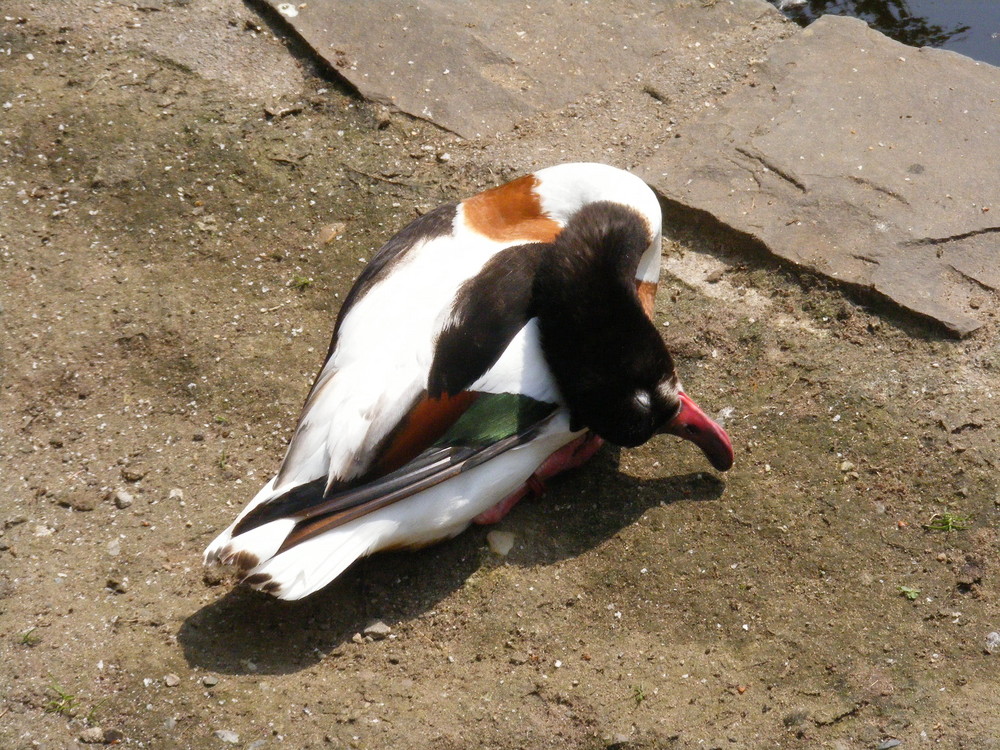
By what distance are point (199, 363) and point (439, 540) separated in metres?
1.19

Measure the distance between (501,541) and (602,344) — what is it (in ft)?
2.46

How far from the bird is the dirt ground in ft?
0.84

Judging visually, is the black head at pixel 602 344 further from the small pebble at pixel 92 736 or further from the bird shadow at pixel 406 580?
the small pebble at pixel 92 736

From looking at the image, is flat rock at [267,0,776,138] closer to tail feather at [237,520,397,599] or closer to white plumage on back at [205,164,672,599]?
white plumage on back at [205,164,672,599]

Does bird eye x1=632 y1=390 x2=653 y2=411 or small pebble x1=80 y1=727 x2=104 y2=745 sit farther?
bird eye x1=632 y1=390 x2=653 y2=411

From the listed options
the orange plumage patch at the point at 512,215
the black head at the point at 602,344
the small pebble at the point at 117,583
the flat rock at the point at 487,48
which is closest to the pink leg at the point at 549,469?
the black head at the point at 602,344

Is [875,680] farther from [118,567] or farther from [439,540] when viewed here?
[118,567]

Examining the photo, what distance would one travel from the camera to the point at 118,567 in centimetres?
313

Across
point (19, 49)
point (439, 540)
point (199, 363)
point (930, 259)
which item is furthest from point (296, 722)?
point (19, 49)

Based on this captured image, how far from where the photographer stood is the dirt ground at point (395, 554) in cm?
284

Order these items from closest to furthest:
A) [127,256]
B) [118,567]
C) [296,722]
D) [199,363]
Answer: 1. [296,722]
2. [118,567]
3. [199,363]
4. [127,256]

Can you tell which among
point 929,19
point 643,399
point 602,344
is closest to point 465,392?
point 602,344

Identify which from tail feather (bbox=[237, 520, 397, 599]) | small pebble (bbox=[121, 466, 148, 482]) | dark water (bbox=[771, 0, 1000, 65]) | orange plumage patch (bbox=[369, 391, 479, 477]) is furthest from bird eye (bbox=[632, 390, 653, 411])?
dark water (bbox=[771, 0, 1000, 65])

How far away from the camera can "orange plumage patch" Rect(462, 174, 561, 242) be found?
3.57 meters
